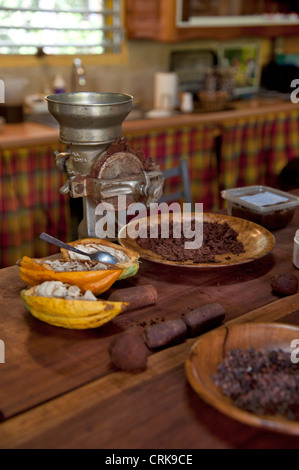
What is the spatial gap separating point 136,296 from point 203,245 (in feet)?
1.10

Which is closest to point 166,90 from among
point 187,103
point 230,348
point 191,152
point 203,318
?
point 187,103

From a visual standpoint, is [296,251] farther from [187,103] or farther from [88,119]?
[187,103]

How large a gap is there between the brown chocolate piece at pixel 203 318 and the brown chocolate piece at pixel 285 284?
201mm

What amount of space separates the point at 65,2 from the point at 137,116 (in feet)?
2.99

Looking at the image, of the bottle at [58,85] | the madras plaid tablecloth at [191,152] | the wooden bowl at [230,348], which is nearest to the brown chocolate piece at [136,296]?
the wooden bowl at [230,348]

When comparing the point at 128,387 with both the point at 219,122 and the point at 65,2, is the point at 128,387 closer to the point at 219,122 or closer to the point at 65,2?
the point at 219,122

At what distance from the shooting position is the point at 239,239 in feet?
4.86

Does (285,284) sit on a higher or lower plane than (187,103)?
lower

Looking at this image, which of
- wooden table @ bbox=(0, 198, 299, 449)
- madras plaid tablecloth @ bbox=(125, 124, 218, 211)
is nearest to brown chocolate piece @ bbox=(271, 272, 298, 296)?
wooden table @ bbox=(0, 198, 299, 449)

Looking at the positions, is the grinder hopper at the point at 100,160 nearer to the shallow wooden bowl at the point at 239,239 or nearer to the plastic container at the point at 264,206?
the shallow wooden bowl at the point at 239,239

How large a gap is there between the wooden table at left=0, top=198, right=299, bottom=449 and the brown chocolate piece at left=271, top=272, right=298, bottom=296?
0.02 meters

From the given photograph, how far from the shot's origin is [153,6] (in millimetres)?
3451
